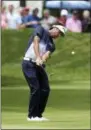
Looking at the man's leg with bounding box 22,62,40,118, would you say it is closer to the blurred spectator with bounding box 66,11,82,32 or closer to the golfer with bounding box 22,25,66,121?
the golfer with bounding box 22,25,66,121

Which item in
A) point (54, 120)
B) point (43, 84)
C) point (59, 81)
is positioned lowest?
point (59, 81)

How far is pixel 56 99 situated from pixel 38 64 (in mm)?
4893

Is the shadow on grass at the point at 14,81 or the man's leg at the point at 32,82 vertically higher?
the man's leg at the point at 32,82

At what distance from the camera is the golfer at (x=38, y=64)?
1043 centimetres

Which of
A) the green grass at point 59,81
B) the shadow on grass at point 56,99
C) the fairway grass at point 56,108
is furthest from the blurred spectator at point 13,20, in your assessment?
the shadow on grass at point 56,99

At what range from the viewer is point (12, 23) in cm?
2073

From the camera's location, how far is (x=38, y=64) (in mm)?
10367

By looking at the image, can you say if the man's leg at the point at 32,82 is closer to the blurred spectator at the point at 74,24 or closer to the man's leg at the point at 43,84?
the man's leg at the point at 43,84

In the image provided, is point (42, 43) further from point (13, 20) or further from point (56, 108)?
point (13, 20)

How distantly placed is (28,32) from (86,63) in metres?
1.90

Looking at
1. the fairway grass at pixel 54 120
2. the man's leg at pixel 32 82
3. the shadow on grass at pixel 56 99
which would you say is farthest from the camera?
the shadow on grass at pixel 56 99

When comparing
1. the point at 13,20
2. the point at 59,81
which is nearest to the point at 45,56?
the point at 59,81

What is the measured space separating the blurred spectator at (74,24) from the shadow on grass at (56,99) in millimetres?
4243

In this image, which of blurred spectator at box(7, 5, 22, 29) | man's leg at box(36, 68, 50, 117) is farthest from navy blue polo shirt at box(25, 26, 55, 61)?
blurred spectator at box(7, 5, 22, 29)
